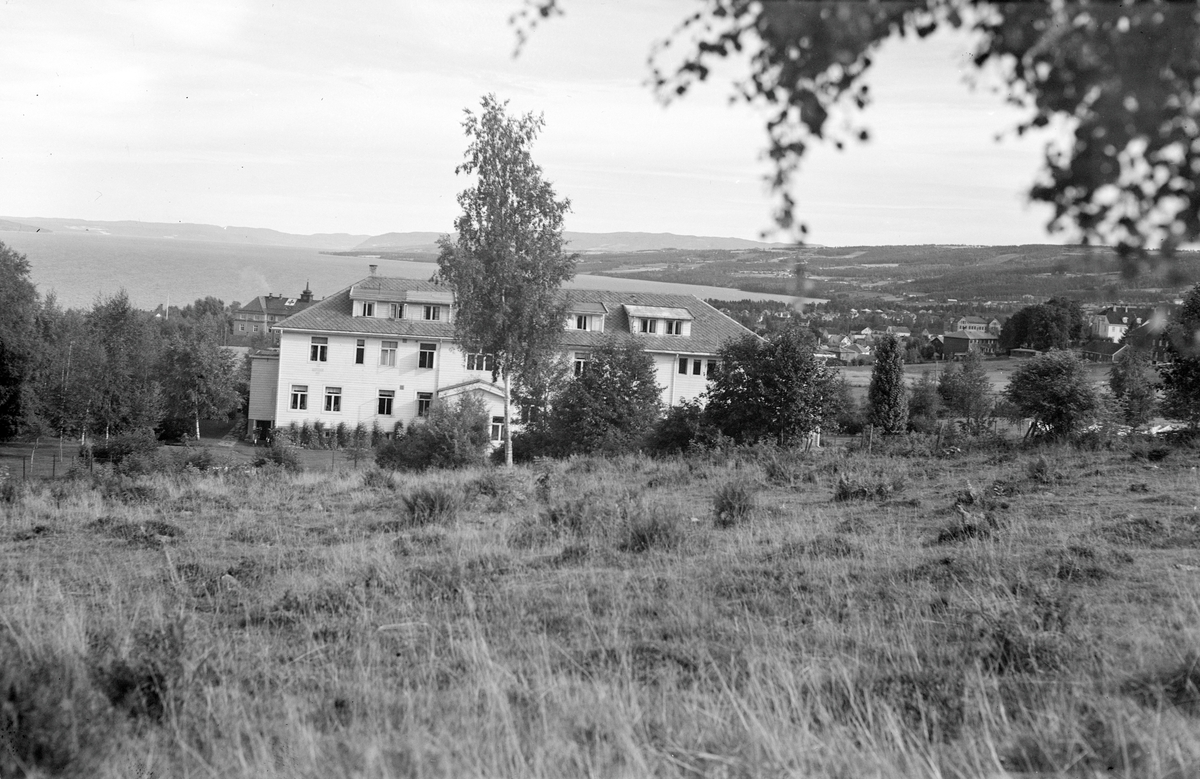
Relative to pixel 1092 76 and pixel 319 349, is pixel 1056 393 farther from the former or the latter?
pixel 319 349

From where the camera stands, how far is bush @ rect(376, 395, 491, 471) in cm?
2981

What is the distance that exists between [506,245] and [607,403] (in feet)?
18.5

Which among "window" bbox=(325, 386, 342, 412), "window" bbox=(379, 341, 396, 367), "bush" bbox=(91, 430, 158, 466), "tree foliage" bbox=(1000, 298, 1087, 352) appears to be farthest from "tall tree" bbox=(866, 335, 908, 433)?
"bush" bbox=(91, 430, 158, 466)

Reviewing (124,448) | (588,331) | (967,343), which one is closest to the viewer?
(124,448)

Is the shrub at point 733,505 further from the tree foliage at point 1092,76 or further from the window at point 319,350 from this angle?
the window at point 319,350

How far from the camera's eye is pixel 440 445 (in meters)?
30.7

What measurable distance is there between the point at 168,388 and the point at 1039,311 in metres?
42.6

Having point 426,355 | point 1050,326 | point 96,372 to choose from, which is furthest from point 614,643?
point 426,355

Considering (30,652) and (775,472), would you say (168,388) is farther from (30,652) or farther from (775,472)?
(30,652)

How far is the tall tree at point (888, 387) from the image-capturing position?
41812 millimetres

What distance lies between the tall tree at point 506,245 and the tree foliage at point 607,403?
184cm

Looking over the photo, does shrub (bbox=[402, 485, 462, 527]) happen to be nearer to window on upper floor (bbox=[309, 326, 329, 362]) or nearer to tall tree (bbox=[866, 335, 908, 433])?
tall tree (bbox=[866, 335, 908, 433])

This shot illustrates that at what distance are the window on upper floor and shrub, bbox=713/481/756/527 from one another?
4040cm

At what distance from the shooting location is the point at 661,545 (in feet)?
26.3
